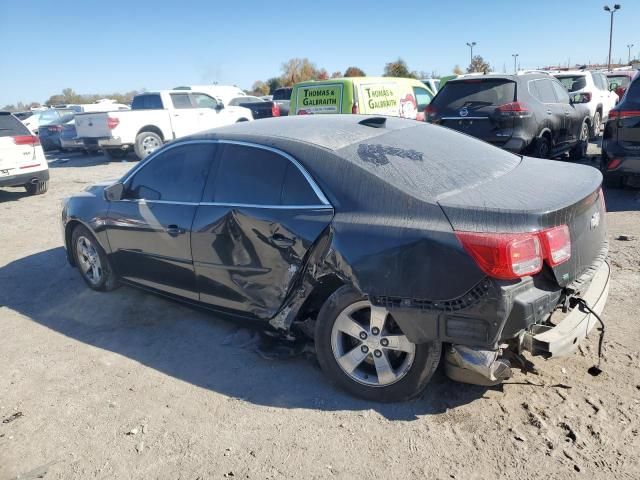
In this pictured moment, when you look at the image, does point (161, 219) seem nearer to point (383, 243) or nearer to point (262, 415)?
point (262, 415)

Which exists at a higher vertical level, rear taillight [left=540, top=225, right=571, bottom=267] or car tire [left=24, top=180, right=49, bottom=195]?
rear taillight [left=540, top=225, right=571, bottom=267]

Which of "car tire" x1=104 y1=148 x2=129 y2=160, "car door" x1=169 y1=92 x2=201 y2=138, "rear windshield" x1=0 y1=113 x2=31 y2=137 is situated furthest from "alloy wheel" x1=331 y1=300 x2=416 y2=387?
"car tire" x1=104 y1=148 x2=129 y2=160

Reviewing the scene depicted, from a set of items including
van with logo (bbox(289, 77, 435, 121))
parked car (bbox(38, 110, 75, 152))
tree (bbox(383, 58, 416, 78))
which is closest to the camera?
van with logo (bbox(289, 77, 435, 121))

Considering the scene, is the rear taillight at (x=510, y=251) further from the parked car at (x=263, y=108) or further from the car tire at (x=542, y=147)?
the parked car at (x=263, y=108)

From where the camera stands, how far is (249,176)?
12.2 ft

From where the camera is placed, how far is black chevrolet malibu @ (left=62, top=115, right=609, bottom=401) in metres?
2.75

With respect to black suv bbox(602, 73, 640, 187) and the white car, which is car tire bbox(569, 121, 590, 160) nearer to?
black suv bbox(602, 73, 640, 187)

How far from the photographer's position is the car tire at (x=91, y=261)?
4996mm

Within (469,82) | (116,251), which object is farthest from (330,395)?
(469,82)

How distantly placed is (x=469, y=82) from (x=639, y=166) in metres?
2.88

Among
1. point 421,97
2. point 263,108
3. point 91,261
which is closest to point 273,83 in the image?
point 263,108

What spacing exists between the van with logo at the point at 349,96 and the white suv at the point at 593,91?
4.64 meters

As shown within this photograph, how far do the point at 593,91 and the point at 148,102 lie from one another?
39.0ft

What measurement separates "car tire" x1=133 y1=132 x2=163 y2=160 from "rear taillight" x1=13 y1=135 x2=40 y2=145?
4.34 m
